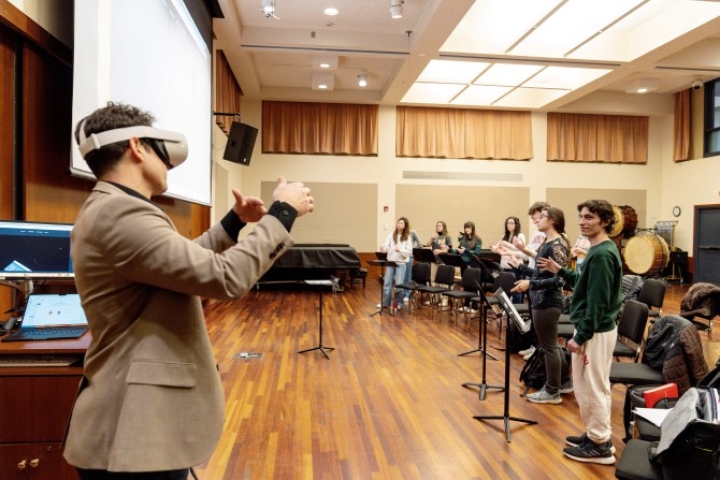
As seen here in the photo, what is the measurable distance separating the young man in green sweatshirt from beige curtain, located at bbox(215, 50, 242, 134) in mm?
6777

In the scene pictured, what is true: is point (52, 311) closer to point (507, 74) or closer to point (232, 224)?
point (232, 224)

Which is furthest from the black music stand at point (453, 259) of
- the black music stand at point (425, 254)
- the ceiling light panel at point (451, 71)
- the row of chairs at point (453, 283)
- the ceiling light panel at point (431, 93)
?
the ceiling light panel at point (431, 93)

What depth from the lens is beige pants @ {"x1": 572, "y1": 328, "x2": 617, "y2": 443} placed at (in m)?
2.79

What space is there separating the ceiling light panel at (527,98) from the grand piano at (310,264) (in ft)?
18.4

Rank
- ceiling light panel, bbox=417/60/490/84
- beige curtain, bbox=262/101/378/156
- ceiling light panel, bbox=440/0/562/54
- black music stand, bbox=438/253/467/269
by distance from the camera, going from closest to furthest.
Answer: black music stand, bbox=438/253/467/269, ceiling light panel, bbox=440/0/562/54, ceiling light panel, bbox=417/60/490/84, beige curtain, bbox=262/101/378/156

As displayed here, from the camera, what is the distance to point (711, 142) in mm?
11398

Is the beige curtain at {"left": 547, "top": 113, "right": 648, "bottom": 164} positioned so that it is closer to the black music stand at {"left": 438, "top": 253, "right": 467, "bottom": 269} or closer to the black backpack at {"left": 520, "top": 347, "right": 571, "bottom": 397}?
the black music stand at {"left": 438, "top": 253, "right": 467, "bottom": 269}

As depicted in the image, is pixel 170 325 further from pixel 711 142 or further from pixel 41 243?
pixel 711 142

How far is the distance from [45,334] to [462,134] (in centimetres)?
1148

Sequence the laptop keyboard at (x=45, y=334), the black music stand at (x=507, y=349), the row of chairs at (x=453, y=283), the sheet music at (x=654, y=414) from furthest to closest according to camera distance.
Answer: the row of chairs at (x=453, y=283) < the black music stand at (x=507, y=349) < the sheet music at (x=654, y=414) < the laptop keyboard at (x=45, y=334)

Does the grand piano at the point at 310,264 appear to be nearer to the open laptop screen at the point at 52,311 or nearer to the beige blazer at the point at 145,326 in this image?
the open laptop screen at the point at 52,311

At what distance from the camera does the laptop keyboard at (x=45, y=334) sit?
6.61ft

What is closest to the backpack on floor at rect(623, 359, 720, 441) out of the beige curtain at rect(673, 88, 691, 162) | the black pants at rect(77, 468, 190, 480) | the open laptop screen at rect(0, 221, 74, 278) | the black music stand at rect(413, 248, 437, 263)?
the black pants at rect(77, 468, 190, 480)

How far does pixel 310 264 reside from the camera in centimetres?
943
